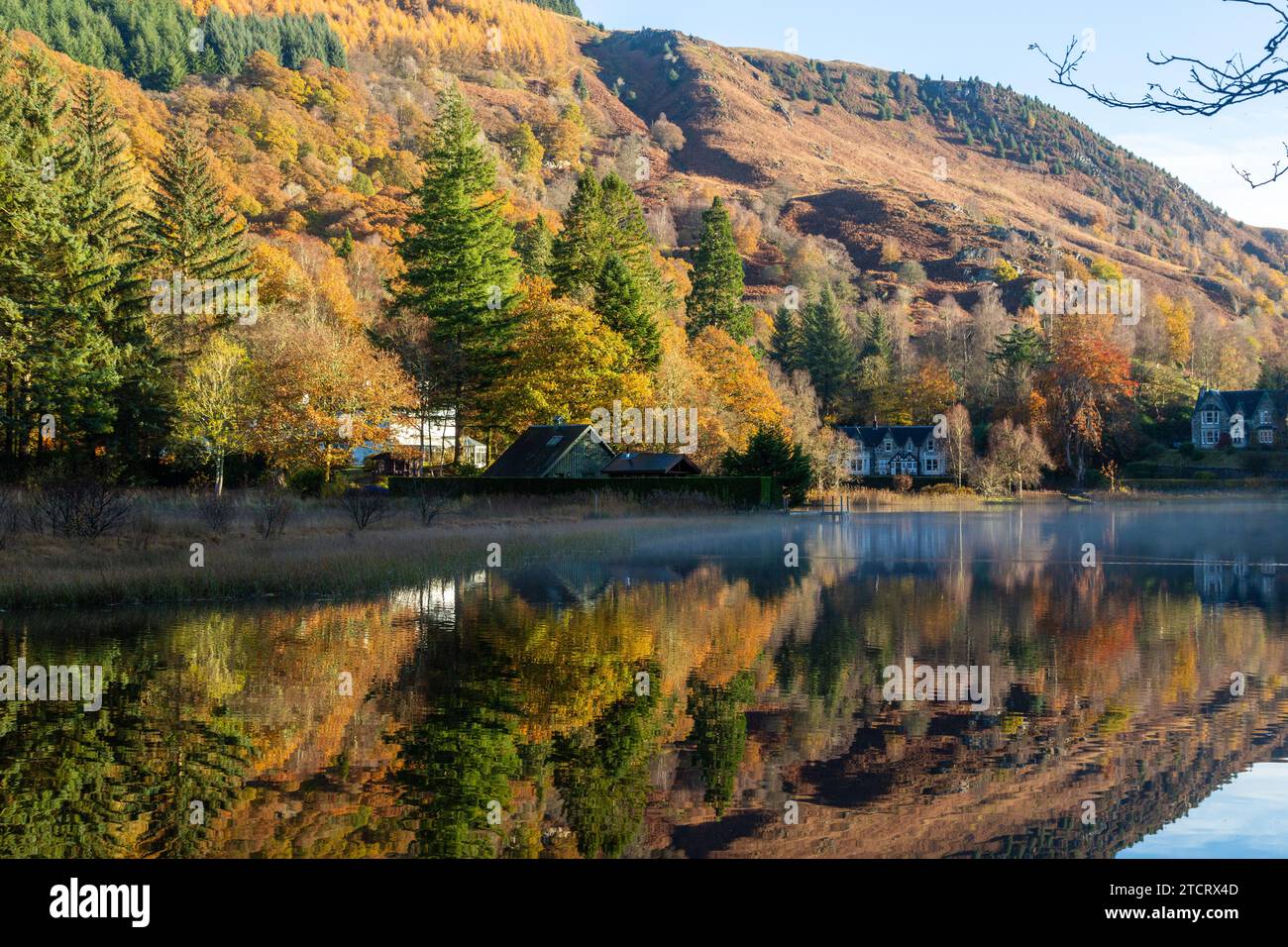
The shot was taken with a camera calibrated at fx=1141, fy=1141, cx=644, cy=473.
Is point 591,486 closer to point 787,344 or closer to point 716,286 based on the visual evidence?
point 716,286

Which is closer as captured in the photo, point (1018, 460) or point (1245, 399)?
point (1018, 460)

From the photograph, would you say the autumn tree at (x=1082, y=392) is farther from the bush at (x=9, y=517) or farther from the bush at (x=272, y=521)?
the bush at (x=9, y=517)

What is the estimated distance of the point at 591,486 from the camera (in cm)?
6450

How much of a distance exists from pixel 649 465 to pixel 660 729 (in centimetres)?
5962

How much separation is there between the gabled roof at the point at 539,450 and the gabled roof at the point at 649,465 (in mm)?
1698

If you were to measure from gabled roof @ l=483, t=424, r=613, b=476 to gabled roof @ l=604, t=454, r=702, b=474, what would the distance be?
170 centimetres

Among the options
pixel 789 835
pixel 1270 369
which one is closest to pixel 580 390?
pixel 789 835

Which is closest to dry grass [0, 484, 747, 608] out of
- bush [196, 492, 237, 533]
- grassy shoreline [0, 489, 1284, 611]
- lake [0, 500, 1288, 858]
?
grassy shoreline [0, 489, 1284, 611]

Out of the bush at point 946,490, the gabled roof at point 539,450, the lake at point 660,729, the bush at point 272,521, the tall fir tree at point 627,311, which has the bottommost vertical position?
the bush at point 946,490

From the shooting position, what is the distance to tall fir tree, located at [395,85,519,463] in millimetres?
78625

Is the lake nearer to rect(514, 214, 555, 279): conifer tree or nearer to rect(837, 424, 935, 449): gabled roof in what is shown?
rect(514, 214, 555, 279): conifer tree

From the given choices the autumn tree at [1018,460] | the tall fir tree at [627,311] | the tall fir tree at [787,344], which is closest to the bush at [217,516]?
the tall fir tree at [627,311]

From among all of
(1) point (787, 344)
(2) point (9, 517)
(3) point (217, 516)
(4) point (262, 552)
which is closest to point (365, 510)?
(3) point (217, 516)

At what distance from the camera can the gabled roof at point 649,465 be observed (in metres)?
72.5
